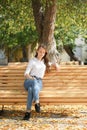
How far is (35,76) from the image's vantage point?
9.59 m

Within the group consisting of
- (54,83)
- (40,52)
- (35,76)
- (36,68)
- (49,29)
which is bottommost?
(54,83)

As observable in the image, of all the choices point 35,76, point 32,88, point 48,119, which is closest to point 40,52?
point 35,76

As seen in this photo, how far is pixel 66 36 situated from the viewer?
33.1m

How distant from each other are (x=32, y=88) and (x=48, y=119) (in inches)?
31.1

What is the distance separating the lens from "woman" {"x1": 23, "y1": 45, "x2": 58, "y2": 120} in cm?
912

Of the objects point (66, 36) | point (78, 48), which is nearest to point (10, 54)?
point (66, 36)

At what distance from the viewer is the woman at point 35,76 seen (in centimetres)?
912

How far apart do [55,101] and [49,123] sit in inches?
27.8

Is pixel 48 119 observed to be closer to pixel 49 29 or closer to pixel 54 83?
pixel 54 83

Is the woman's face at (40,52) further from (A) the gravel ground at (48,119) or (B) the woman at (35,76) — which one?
(A) the gravel ground at (48,119)

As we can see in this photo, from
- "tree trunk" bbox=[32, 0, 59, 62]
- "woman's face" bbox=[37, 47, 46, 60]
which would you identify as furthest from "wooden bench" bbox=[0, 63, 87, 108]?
"tree trunk" bbox=[32, 0, 59, 62]

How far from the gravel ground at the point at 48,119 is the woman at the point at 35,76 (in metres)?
0.35

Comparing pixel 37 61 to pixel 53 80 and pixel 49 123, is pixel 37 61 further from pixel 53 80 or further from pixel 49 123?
pixel 49 123

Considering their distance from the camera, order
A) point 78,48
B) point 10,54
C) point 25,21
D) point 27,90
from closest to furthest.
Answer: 1. point 27,90
2. point 25,21
3. point 10,54
4. point 78,48
